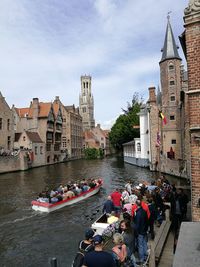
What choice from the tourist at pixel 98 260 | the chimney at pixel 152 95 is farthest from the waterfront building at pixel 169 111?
the tourist at pixel 98 260

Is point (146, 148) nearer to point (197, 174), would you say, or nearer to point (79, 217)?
point (79, 217)

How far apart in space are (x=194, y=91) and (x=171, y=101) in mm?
26476

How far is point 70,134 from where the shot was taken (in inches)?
2891

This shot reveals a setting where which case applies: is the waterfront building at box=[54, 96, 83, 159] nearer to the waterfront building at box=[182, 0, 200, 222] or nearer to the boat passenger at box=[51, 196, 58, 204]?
the boat passenger at box=[51, 196, 58, 204]

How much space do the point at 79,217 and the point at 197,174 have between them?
362 inches

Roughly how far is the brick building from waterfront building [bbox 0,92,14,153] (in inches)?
1534

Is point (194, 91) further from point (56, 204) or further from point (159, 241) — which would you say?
point (56, 204)

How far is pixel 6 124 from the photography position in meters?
44.9

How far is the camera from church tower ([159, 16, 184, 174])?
33.2 meters

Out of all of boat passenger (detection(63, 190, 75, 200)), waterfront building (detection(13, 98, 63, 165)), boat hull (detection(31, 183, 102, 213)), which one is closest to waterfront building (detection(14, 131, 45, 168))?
waterfront building (detection(13, 98, 63, 165))

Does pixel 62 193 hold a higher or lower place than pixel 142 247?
lower

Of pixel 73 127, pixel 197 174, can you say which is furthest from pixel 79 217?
pixel 73 127

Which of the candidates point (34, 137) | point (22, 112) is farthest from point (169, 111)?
point (22, 112)

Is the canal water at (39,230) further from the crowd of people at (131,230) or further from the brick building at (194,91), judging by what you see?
the brick building at (194,91)
